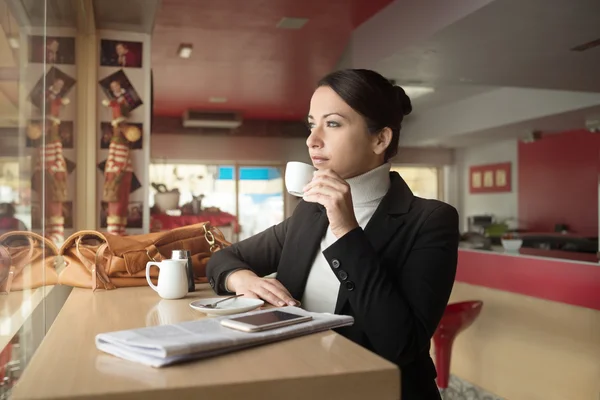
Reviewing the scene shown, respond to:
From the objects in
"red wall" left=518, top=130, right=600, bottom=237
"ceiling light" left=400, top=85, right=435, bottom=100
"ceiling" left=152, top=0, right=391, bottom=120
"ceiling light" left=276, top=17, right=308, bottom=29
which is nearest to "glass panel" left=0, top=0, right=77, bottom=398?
"ceiling" left=152, top=0, right=391, bottom=120

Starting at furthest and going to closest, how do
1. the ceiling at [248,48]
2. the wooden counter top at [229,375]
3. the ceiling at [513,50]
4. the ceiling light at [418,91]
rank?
the ceiling light at [418,91], the ceiling at [248,48], the ceiling at [513,50], the wooden counter top at [229,375]

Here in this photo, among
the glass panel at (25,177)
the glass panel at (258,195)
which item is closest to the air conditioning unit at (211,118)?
the glass panel at (258,195)

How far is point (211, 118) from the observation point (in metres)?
9.64

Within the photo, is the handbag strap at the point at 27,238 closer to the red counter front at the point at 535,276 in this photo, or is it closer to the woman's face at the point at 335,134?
the woman's face at the point at 335,134

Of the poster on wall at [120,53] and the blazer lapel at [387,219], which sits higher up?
the poster on wall at [120,53]

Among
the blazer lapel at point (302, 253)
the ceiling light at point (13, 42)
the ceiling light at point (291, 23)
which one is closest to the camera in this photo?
the ceiling light at point (13, 42)

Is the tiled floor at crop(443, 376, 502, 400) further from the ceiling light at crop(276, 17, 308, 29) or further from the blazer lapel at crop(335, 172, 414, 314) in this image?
the ceiling light at crop(276, 17, 308, 29)

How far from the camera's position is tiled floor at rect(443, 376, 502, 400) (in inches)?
152

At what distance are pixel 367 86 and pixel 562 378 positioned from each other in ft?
8.55

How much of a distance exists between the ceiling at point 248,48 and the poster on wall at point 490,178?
3.38m

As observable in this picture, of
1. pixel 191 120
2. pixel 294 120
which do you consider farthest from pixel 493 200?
pixel 191 120

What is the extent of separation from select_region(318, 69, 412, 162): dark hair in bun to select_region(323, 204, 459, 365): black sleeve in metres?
0.33

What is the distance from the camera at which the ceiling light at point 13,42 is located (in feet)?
3.97

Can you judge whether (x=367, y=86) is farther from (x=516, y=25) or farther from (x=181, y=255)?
(x=516, y=25)
